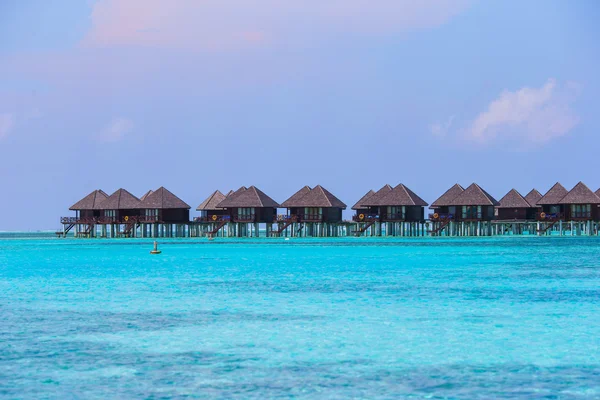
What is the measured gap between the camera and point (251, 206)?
85.8 m

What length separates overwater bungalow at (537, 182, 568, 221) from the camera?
82.2 m

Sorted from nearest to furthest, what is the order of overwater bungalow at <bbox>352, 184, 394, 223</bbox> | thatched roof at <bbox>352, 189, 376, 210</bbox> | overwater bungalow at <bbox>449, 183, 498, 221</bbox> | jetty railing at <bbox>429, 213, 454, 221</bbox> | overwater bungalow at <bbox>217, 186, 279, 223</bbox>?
overwater bungalow at <bbox>449, 183, 498, 221</bbox> < jetty railing at <bbox>429, 213, 454, 221</bbox> < overwater bungalow at <bbox>352, 184, 394, 223</bbox> < overwater bungalow at <bbox>217, 186, 279, 223</bbox> < thatched roof at <bbox>352, 189, 376, 210</bbox>

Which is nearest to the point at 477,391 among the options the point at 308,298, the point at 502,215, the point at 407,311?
the point at 407,311

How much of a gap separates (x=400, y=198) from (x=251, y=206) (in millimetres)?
14532

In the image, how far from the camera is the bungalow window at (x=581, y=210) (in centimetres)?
8062

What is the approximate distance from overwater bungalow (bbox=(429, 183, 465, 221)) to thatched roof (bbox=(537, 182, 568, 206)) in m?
7.67

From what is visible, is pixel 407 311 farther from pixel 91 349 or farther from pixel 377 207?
pixel 377 207

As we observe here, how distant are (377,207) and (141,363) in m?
73.6

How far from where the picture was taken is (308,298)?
74.4 feet

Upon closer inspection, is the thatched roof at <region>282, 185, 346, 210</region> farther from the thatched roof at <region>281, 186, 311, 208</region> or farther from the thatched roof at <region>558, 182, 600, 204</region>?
the thatched roof at <region>558, 182, 600, 204</region>

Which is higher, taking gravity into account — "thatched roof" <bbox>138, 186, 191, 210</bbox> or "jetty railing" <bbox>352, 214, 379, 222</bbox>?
"thatched roof" <bbox>138, 186, 191, 210</bbox>

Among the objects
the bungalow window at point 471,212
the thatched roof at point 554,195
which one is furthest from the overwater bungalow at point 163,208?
the thatched roof at point 554,195

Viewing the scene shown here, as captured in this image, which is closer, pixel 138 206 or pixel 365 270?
pixel 365 270

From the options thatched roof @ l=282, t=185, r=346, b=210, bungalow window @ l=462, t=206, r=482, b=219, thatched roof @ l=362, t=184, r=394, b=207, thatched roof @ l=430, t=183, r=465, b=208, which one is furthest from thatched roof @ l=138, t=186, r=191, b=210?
bungalow window @ l=462, t=206, r=482, b=219
